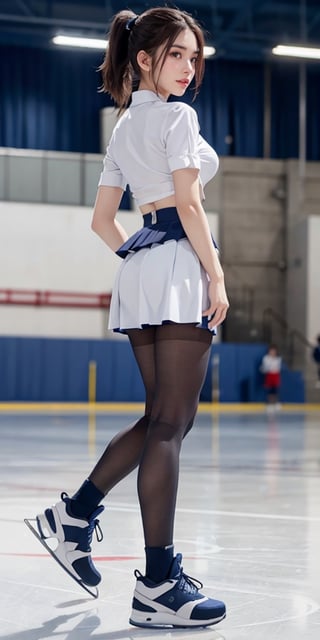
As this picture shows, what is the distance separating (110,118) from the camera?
29109 millimetres

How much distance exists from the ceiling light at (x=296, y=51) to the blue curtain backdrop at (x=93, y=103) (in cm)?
648

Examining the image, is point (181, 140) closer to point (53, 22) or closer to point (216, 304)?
point (216, 304)

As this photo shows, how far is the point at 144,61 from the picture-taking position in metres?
3.26

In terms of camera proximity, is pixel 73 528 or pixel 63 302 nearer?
pixel 73 528

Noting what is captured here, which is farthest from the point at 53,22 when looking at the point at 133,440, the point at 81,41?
the point at 133,440

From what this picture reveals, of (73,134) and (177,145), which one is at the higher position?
(73,134)

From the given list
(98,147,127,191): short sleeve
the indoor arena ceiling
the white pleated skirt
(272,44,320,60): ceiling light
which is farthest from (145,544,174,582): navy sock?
the indoor arena ceiling

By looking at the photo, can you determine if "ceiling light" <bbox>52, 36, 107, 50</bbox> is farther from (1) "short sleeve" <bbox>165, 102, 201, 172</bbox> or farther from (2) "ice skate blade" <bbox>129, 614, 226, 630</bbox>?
(2) "ice skate blade" <bbox>129, 614, 226, 630</bbox>

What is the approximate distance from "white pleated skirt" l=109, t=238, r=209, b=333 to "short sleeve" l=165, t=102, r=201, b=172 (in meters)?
0.23

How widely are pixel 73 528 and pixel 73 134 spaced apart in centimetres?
2769

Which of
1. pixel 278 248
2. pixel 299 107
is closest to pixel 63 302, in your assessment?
pixel 278 248

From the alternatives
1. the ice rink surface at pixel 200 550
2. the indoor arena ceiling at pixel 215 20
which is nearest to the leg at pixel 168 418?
the ice rink surface at pixel 200 550

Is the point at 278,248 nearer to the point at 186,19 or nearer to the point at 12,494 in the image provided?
the point at 12,494

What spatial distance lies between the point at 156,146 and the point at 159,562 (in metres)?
1.22
